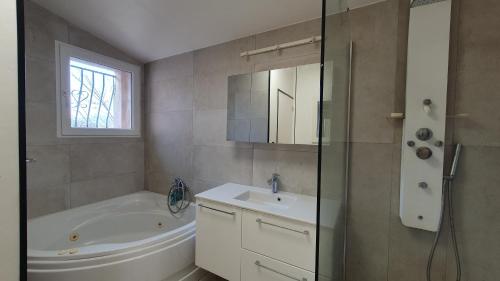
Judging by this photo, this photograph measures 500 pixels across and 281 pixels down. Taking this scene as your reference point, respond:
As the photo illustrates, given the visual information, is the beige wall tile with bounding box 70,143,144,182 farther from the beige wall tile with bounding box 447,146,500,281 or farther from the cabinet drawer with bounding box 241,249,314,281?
the beige wall tile with bounding box 447,146,500,281

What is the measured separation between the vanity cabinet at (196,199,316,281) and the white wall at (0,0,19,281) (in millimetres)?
1066

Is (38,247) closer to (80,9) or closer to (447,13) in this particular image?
(80,9)

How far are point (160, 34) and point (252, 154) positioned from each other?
1451 mm

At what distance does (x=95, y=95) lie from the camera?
2.20 metres

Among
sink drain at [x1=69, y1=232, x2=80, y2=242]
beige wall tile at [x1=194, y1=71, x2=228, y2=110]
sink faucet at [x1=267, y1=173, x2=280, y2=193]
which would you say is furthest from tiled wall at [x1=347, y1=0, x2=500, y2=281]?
sink drain at [x1=69, y1=232, x2=80, y2=242]

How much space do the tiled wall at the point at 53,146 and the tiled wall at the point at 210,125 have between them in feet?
1.64

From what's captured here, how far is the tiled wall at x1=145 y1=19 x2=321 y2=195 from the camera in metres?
1.68

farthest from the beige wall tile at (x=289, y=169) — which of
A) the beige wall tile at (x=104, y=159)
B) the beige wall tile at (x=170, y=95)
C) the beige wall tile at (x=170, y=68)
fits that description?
the beige wall tile at (x=104, y=159)

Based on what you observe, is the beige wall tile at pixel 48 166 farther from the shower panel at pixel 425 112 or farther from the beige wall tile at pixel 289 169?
the shower panel at pixel 425 112

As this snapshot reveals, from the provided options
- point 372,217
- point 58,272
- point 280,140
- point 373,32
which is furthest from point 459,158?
point 58,272

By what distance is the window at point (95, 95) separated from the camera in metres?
1.93

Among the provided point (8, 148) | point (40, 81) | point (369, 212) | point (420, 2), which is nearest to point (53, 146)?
point (40, 81)

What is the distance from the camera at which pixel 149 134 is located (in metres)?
2.62

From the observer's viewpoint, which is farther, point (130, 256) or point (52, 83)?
point (52, 83)
